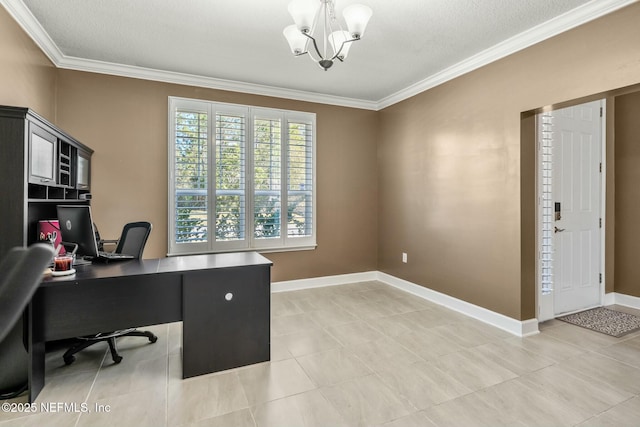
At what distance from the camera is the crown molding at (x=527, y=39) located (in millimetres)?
2354

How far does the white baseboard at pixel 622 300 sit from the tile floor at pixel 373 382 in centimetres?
109

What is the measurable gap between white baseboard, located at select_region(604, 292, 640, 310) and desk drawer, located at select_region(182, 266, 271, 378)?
13.4 ft

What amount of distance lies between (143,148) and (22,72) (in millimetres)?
1210

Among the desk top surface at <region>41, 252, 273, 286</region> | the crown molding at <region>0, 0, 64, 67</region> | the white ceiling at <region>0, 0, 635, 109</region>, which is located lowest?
the desk top surface at <region>41, 252, 273, 286</region>

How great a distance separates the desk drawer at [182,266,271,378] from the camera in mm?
2260

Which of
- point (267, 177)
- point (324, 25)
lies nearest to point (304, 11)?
point (324, 25)

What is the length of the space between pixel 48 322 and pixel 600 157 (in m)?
5.43

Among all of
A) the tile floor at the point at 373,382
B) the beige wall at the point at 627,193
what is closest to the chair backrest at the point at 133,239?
the tile floor at the point at 373,382

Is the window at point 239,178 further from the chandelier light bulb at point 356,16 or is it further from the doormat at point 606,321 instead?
the doormat at point 606,321

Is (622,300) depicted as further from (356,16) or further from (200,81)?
(200,81)

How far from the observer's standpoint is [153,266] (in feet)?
7.69

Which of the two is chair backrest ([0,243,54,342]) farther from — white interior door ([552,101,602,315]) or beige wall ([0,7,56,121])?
white interior door ([552,101,602,315])

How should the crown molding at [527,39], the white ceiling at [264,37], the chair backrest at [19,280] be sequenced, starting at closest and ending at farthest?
the chair backrest at [19,280] < the crown molding at [527,39] < the white ceiling at [264,37]

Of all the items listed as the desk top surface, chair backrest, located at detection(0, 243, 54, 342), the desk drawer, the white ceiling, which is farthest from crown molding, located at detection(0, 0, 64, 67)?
chair backrest, located at detection(0, 243, 54, 342)
